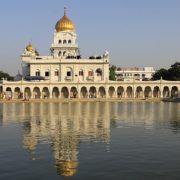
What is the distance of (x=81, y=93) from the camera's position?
92750 mm

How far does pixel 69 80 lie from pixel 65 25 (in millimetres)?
13983

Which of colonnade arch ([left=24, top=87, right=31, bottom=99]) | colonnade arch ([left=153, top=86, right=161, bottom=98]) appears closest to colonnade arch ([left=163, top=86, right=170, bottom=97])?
colonnade arch ([left=153, top=86, right=161, bottom=98])

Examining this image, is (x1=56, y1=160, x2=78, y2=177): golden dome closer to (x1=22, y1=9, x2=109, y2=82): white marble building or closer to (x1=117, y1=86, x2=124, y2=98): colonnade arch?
(x1=22, y1=9, x2=109, y2=82): white marble building

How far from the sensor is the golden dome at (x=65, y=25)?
9831 cm

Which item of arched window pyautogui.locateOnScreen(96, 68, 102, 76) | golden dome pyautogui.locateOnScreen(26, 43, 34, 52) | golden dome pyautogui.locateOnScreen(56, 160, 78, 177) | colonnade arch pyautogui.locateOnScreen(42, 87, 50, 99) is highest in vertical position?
golden dome pyautogui.locateOnScreen(26, 43, 34, 52)

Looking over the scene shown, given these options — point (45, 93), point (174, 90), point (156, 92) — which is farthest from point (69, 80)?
point (174, 90)

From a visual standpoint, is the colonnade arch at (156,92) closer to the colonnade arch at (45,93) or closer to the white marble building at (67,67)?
the white marble building at (67,67)

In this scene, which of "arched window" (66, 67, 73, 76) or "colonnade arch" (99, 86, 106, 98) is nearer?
"colonnade arch" (99, 86, 106, 98)

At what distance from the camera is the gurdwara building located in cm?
9019

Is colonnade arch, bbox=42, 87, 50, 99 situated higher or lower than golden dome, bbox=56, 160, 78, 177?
higher

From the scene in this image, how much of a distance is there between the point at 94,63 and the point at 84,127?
64244 mm

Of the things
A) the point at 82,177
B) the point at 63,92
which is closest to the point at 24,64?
the point at 63,92

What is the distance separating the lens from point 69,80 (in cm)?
9475

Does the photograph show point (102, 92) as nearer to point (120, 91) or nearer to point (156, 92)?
point (120, 91)
